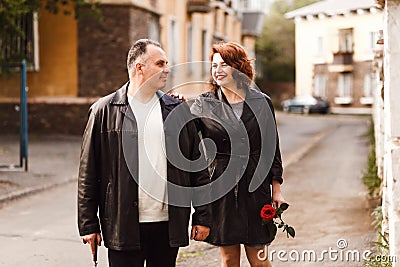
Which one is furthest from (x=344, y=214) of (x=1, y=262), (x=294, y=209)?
(x=1, y=262)

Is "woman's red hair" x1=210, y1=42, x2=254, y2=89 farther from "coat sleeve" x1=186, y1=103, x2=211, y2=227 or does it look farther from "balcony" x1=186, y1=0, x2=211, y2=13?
"balcony" x1=186, y1=0, x2=211, y2=13

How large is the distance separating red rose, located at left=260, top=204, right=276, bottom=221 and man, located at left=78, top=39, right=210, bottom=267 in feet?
1.90

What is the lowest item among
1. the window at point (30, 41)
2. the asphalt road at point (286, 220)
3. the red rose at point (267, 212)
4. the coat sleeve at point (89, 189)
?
the asphalt road at point (286, 220)

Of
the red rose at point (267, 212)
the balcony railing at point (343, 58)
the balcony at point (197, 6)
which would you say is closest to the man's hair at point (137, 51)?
the red rose at point (267, 212)

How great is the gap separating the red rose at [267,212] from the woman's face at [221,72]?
810 millimetres

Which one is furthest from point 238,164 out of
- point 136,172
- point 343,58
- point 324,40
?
point 343,58

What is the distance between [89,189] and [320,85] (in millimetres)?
50118

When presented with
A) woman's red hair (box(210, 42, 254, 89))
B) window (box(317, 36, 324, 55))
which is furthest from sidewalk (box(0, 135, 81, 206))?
window (box(317, 36, 324, 55))

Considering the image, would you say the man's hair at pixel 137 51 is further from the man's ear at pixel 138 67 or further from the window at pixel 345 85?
the window at pixel 345 85

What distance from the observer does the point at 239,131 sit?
498 centimetres

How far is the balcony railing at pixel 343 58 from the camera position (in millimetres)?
49406

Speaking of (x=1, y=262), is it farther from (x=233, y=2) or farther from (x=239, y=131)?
(x=233, y=2)

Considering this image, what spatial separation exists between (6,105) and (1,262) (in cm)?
1537

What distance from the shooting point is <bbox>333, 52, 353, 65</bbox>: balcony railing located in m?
49.4
